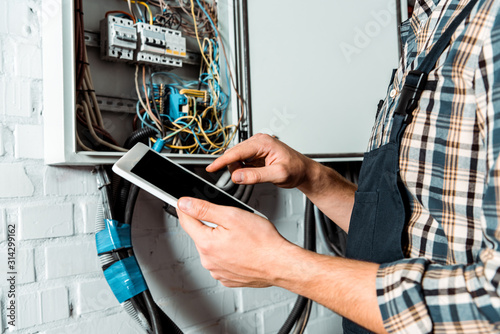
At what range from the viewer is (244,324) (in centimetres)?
126

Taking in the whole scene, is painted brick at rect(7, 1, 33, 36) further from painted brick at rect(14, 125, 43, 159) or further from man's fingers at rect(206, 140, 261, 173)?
man's fingers at rect(206, 140, 261, 173)

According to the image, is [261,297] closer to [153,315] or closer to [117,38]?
[153,315]

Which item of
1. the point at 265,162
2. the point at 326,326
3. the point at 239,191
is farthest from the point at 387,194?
the point at 326,326

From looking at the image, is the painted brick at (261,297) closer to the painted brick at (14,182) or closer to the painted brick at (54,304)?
the painted brick at (54,304)

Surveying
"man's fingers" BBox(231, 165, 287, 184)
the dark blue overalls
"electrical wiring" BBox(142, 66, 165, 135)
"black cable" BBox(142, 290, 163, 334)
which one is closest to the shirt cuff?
the dark blue overalls

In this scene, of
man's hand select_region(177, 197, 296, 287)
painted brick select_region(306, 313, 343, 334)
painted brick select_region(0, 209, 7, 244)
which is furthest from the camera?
painted brick select_region(306, 313, 343, 334)

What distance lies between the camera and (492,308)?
1.41 ft

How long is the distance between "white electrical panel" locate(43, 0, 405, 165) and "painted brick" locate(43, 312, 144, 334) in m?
0.40

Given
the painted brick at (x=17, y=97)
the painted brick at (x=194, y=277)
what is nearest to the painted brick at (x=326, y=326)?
the painted brick at (x=194, y=277)

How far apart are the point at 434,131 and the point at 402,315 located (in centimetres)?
26

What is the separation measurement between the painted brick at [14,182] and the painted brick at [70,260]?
0.14m

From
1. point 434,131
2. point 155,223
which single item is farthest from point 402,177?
point 155,223

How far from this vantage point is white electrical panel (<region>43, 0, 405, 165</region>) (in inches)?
39.0

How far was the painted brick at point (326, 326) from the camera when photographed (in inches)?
56.1
